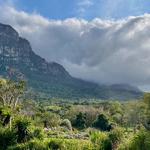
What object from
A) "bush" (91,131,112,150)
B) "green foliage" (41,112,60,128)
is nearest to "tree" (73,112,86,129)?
"green foliage" (41,112,60,128)

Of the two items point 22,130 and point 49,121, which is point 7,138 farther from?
point 49,121

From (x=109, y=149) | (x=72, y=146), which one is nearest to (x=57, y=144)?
(x=72, y=146)

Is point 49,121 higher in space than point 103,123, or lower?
higher

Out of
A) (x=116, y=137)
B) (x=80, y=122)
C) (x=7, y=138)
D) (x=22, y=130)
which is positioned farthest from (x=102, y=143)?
(x=80, y=122)

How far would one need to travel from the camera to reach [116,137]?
61.8 m

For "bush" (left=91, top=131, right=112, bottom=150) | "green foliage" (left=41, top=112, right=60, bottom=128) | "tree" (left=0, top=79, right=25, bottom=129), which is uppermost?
"tree" (left=0, top=79, right=25, bottom=129)

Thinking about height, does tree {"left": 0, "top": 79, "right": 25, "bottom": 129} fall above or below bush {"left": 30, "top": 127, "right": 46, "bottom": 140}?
above

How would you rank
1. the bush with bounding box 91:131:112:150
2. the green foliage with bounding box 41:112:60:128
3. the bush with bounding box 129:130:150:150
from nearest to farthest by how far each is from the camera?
the bush with bounding box 129:130:150:150
the bush with bounding box 91:131:112:150
the green foliage with bounding box 41:112:60:128

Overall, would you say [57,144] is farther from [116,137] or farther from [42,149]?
[116,137]

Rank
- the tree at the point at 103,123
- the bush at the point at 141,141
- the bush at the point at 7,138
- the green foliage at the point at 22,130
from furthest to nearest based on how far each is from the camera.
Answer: the tree at the point at 103,123 < the green foliage at the point at 22,130 < the bush at the point at 7,138 < the bush at the point at 141,141

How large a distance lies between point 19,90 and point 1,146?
109ft

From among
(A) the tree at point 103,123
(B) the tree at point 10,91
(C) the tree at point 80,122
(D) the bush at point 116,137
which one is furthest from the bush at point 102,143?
(C) the tree at point 80,122

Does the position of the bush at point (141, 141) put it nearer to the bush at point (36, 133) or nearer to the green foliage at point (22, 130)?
the bush at point (36, 133)

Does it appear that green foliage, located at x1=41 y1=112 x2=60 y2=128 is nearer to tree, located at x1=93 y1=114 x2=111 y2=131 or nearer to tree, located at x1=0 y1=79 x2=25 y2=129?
tree, located at x1=93 y1=114 x2=111 y2=131
